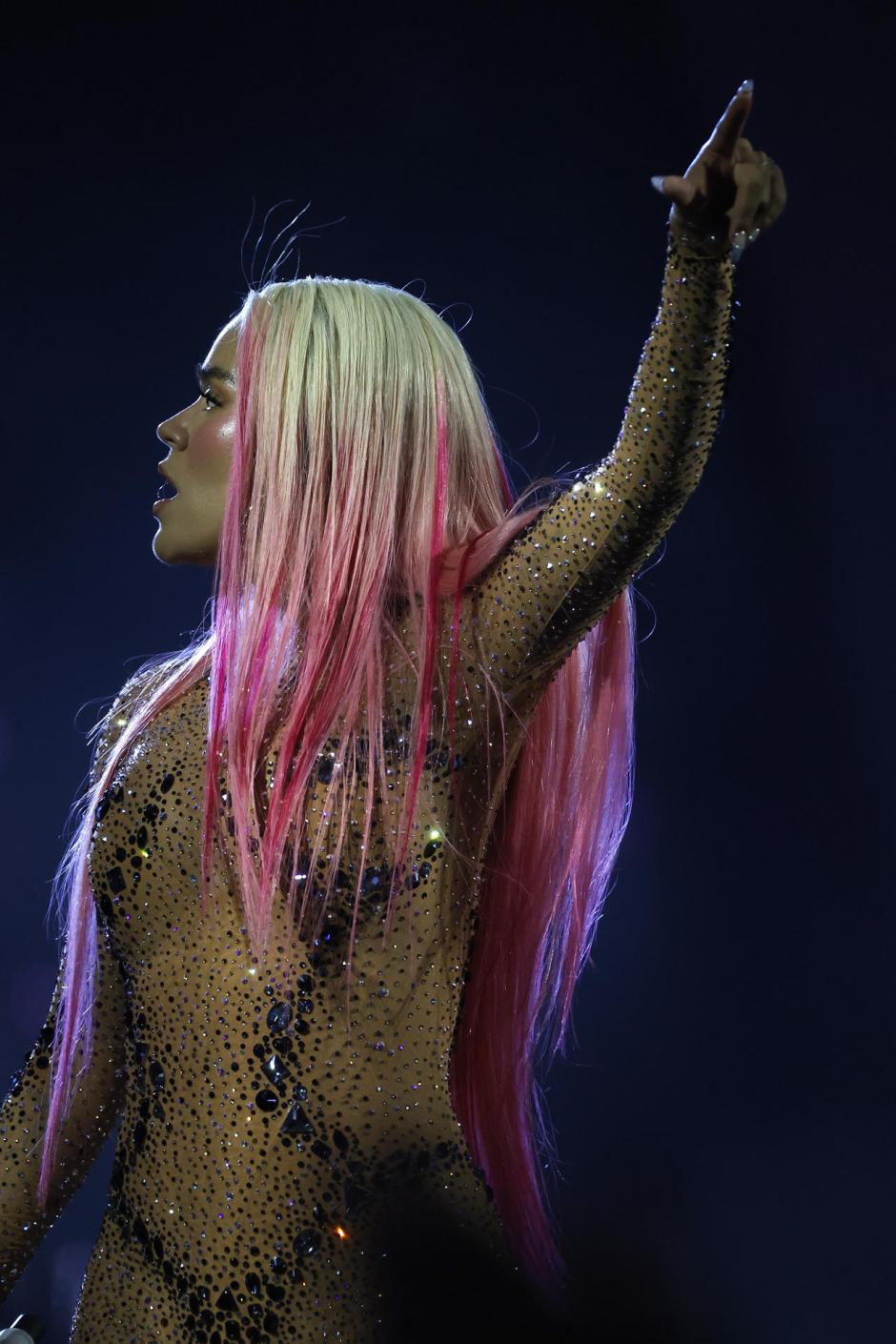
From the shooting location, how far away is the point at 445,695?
1080 mm

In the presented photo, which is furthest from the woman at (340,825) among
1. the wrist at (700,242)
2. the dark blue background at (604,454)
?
Answer: the dark blue background at (604,454)

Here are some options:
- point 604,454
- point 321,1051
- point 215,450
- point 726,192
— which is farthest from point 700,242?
point 604,454

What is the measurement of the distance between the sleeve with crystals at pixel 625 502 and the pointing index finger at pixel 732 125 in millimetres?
71

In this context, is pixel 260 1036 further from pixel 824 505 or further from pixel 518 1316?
pixel 824 505

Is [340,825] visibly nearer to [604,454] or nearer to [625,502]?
[625,502]

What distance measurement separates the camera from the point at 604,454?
1.81m

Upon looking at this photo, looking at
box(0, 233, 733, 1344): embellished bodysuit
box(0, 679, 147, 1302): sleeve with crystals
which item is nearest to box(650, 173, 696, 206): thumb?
box(0, 233, 733, 1344): embellished bodysuit

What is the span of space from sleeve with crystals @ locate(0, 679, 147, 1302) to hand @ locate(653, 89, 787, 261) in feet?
2.66

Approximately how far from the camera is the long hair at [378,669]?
3.55 ft

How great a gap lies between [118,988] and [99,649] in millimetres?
1092

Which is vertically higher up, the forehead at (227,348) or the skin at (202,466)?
the forehead at (227,348)

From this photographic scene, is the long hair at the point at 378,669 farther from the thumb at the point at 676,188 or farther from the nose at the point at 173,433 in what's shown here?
the thumb at the point at 676,188

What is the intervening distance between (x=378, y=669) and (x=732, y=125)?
1.63 ft

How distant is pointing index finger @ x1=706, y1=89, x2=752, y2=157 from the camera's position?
0.80 meters
